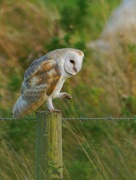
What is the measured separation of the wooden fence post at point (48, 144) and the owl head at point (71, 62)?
257 millimetres

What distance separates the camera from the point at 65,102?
764cm

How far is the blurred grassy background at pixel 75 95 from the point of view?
6180mm

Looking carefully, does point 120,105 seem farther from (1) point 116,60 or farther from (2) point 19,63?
(2) point 19,63

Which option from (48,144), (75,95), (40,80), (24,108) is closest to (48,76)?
(40,80)

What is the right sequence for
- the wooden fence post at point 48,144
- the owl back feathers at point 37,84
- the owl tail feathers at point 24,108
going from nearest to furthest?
the wooden fence post at point 48,144, the owl back feathers at point 37,84, the owl tail feathers at point 24,108

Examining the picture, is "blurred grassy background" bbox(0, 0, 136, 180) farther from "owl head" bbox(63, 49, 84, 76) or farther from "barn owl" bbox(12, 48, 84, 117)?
"owl head" bbox(63, 49, 84, 76)

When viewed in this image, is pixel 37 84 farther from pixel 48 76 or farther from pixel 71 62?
pixel 71 62

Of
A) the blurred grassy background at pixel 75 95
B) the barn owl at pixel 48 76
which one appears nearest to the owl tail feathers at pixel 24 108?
the barn owl at pixel 48 76

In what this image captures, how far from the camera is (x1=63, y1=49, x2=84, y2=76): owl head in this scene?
4664 mm

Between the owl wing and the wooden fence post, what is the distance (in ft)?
0.64

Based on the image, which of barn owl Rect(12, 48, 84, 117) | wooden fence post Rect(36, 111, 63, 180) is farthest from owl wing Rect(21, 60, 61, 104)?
wooden fence post Rect(36, 111, 63, 180)

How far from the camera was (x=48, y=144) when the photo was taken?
15.2 feet

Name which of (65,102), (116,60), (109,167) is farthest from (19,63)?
(109,167)

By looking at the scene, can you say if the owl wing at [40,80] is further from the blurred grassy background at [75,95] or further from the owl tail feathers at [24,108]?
the blurred grassy background at [75,95]
